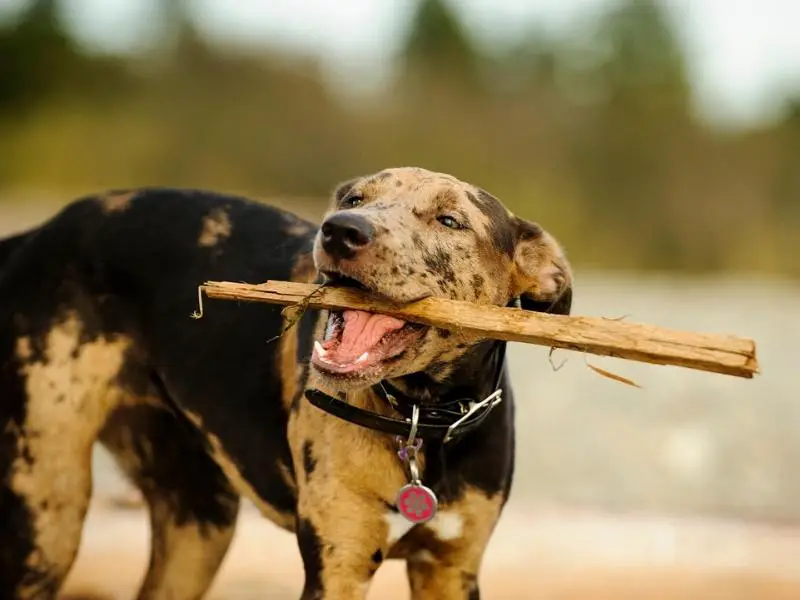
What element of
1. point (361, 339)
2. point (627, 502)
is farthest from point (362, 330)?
point (627, 502)

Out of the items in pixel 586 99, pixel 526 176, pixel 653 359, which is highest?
pixel 586 99

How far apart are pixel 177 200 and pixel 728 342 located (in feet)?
7.32

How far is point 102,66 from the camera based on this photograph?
92.8ft

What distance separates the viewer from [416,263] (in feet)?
11.4

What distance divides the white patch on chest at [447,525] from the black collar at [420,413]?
222 mm

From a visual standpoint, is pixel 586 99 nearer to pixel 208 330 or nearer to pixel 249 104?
pixel 249 104

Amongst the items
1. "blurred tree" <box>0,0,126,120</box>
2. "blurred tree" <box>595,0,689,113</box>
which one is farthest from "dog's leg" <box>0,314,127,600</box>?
"blurred tree" <box>595,0,689,113</box>

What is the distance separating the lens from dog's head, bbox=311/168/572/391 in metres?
3.35

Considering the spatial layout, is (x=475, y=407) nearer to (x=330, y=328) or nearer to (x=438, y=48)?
(x=330, y=328)

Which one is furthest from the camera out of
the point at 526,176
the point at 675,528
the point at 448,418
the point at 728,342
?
the point at 526,176

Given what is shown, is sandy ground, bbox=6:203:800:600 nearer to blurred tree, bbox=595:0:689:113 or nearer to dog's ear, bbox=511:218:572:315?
dog's ear, bbox=511:218:572:315

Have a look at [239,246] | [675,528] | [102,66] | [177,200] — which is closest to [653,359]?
[239,246]

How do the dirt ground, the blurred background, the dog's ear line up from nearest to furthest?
the dog's ear
the dirt ground
the blurred background

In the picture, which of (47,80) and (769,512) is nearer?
(769,512)
